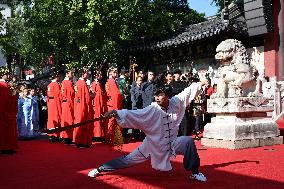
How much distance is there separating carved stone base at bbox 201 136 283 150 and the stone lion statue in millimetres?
1001

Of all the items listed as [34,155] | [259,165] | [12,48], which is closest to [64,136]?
[34,155]

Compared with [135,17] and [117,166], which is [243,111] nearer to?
[117,166]

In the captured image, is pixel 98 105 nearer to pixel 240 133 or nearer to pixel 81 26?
pixel 240 133

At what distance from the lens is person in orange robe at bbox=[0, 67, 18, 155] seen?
7840mm

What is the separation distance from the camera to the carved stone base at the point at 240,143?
748 cm

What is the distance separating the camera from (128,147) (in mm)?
8227

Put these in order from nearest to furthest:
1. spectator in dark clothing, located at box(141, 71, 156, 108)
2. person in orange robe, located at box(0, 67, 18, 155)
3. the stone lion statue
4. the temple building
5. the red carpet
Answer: the red carpet < person in orange robe, located at box(0, 67, 18, 155) < the stone lion statue < spectator in dark clothing, located at box(141, 71, 156, 108) < the temple building

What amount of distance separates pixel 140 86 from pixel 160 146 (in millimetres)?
5160

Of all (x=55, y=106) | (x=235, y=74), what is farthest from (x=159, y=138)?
(x=55, y=106)

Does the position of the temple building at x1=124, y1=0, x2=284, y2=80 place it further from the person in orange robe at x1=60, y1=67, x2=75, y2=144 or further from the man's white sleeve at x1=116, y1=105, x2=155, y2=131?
the man's white sleeve at x1=116, y1=105, x2=155, y2=131

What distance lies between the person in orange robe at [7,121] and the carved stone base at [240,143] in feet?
13.8

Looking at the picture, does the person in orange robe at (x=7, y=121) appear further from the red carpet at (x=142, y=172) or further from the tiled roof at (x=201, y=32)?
the tiled roof at (x=201, y=32)

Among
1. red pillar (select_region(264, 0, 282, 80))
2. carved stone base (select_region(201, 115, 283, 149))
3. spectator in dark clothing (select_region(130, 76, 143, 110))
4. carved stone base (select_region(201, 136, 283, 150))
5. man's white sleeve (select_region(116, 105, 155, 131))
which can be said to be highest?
red pillar (select_region(264, 0, 282, 80))

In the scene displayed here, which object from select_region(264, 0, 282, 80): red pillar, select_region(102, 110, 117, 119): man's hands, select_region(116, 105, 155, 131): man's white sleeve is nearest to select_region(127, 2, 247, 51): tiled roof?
select_region(264, 0, 282, 80): red pillar
